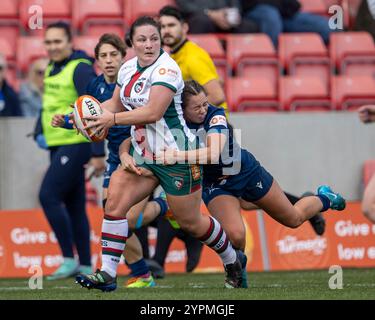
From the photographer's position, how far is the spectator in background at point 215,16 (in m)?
13.9

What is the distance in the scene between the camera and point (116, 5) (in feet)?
46.8

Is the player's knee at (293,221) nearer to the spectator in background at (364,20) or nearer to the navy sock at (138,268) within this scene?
the navy sock at (138,268)

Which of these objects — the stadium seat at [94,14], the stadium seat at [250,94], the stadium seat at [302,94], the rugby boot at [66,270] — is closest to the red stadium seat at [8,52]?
the stadium seat at [94,14]

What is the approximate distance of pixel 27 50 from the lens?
1366 centimetres

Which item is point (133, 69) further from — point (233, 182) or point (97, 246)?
point (97, 246)

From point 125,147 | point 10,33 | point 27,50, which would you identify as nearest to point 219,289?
point 125,147

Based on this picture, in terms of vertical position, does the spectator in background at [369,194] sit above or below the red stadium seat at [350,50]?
below

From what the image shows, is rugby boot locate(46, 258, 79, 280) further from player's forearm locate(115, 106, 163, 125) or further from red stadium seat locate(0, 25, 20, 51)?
red stadium seat locate(0, 25, 20, 51)

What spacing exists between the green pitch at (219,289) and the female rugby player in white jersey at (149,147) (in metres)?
0.37

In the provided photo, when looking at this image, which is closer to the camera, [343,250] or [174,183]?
[174,183]

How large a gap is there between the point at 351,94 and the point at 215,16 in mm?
1921

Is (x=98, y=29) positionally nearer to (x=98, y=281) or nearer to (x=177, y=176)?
(x=177, y=176)

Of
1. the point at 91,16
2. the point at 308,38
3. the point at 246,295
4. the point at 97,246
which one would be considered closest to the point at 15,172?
the point at 97,246

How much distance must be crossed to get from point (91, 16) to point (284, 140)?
3.11 metres
